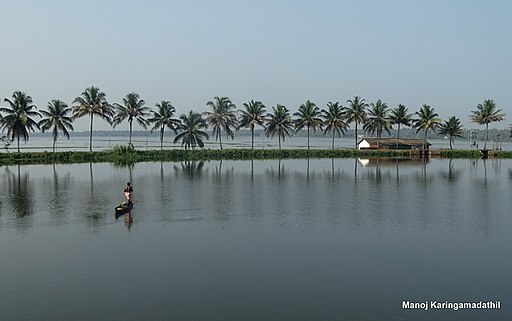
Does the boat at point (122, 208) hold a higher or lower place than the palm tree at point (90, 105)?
lower

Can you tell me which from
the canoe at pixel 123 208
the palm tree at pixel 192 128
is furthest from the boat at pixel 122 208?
the palm tree at pixel 192 128

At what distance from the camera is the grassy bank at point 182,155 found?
75.9m

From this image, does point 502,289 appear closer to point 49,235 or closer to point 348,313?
point 348,313

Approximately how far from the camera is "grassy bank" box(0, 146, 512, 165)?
75875 millimetres

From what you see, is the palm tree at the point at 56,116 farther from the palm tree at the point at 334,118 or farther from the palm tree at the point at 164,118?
the palm tree at the point at 334,118

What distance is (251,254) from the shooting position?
21.3 m

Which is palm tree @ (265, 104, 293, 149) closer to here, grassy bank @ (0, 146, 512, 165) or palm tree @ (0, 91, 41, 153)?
grassy bank @ (0, 146, 512, 165)

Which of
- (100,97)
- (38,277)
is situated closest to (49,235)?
(38,277)

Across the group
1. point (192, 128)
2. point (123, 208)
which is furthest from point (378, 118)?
point (123, 208)

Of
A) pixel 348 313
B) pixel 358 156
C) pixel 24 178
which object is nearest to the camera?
pixel 348 313

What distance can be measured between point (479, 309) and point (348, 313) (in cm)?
441

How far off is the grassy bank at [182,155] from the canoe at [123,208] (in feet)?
158

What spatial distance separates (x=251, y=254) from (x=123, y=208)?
40.8 ft

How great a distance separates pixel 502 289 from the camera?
17.0 m
